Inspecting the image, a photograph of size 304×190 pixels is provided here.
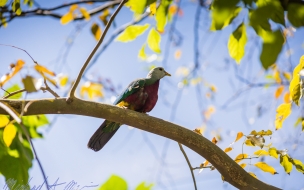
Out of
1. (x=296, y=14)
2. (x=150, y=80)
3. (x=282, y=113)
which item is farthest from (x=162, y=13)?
(x=150, y=80)

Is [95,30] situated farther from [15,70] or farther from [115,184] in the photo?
[115,184]

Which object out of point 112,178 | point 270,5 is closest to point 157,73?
point 270,5

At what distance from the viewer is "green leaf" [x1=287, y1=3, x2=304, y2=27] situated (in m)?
0.82

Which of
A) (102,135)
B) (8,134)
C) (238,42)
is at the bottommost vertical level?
(8,134)

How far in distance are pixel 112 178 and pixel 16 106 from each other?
848 millimetres

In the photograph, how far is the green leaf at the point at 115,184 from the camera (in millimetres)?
655

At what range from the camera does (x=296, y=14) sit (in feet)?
2.74

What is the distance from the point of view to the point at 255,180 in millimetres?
1547

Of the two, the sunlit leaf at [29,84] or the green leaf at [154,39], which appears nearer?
the sunlit leaf at [29,84]

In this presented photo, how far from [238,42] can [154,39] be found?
78cm

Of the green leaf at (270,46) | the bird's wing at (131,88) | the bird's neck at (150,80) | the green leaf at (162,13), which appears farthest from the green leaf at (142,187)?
the bird's neck at (150,80)

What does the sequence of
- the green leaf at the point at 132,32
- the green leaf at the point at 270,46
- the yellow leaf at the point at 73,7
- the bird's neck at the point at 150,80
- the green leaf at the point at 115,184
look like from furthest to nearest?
the yellow leaf at the point at 73,7
the bird's neck at the point at 150,80
the green leaf at the point at 132,32
the green leaf at the point at 270,46
the green leaf at the point at 115,184

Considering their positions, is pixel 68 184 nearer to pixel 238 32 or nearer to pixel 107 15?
pixel 238 32

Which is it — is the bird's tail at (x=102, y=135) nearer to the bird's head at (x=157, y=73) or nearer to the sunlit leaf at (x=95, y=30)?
the bird's head at (x=157, y=73)
